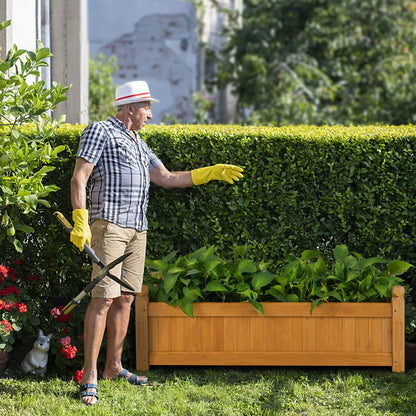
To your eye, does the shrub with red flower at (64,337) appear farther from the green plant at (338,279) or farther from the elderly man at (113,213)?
the green plant at (338,279)

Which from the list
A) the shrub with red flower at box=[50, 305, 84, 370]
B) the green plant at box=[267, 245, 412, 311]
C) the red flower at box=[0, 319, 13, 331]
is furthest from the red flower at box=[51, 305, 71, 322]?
the green plant at box=[267, 245, 412, 311]

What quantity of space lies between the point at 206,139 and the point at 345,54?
10756 millimetres

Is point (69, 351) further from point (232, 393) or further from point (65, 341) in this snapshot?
point (232, 393)

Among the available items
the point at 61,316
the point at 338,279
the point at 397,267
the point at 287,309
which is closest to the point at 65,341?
the point at 61,316

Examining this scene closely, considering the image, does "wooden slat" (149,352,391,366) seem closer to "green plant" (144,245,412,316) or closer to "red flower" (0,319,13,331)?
"green plant" (144,245,412,316)

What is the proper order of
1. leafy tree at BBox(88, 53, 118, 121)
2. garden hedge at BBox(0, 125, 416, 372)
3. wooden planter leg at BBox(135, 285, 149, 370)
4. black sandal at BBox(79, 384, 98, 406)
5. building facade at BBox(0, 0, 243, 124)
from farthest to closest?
1. building facade at BBox(0, 0, 243, 124)
2. leafy tree at BBox(88, 53, 118, 121)
3. garden hedge at BBox(0, 125, 416, 372)
4. wooden planter leg at BBox(135, 285, 149, 370)
5. black sandal at BBox(79, 384, 98, 406)

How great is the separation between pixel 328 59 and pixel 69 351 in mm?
11592

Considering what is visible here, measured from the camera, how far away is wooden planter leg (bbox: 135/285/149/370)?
432 centimetres

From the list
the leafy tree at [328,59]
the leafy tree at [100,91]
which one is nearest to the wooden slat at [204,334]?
the leafy tree at [100,91]

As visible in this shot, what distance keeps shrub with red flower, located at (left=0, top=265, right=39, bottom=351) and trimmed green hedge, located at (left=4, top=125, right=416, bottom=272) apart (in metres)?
0.39

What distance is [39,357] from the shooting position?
4.25 metres

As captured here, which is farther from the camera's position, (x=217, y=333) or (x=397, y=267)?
(x=397, y=267)

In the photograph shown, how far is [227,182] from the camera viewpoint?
4.61 metres

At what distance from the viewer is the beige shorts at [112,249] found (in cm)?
387
